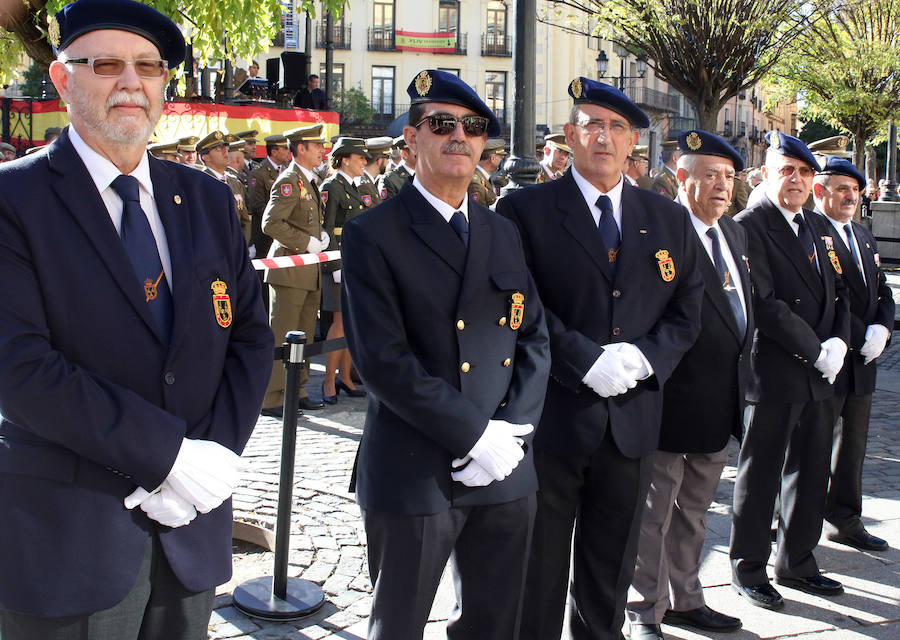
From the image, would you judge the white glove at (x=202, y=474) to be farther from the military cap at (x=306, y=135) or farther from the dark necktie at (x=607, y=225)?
the military cap at (x=306, y=135)

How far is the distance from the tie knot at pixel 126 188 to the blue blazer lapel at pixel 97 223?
0.06 m

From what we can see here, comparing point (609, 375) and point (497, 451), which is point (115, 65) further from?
point (609, 375)

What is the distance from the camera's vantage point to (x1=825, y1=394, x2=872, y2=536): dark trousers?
5.18 meters

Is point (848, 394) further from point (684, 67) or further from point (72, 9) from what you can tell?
point (684, 67)

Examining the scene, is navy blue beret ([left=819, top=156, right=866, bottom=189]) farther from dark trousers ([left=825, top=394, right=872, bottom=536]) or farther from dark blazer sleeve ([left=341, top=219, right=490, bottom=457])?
dark blazer sleeve ([left=341, top=219, right=490, bottom=457])

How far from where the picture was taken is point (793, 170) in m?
4.57

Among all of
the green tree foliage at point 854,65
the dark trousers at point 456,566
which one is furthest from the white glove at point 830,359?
the green tree foliage at point 854,65

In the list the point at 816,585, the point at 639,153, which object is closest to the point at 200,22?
the point at 816,585

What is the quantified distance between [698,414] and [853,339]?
152cm

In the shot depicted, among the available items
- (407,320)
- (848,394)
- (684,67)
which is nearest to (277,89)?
(684,67)

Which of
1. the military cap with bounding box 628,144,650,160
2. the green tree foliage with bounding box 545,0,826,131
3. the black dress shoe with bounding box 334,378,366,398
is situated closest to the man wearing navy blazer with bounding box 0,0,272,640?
the black dress shoe with bounding box 334,378,366,398

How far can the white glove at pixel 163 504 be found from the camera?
223 centimetres

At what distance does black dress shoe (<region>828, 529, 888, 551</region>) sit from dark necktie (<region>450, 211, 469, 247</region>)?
3.39 metres

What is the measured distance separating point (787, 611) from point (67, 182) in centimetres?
362
